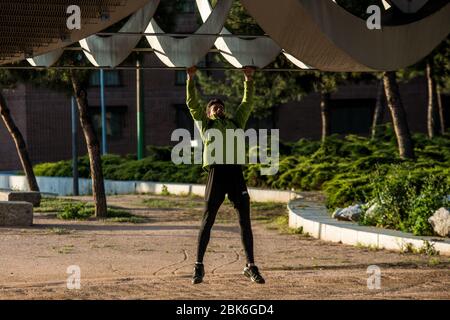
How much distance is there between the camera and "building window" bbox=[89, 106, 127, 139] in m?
55.2

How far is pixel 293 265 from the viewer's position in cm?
1413

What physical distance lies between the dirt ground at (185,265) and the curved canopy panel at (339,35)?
2.42 meters

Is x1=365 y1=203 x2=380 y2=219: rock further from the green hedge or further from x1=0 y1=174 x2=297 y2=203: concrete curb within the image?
x1=0 y1=174 x2=297 y2=203: concrete curb

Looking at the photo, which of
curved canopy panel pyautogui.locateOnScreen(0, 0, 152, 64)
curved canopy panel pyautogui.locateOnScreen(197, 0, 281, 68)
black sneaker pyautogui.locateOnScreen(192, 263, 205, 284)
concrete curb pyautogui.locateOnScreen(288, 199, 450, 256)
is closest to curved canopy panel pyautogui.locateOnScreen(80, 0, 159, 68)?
curved canopy panel pyautogui.locateOnScreen(197, 0, 281, 68)

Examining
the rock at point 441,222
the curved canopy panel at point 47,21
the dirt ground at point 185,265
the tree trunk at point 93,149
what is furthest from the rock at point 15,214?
the rock at point 441,222

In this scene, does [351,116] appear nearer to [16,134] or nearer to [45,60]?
[16,134]

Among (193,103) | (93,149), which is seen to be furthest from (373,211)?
(93,149)

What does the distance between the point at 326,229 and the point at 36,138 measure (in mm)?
37025

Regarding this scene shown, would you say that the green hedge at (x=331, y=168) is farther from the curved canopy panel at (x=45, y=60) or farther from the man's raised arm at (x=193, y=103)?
the man's raised arm at (x=193, y=103)

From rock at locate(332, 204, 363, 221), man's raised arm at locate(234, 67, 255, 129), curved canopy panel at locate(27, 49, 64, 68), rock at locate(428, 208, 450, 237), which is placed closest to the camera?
man's raised arm at locate(234, 67, 255, 129)

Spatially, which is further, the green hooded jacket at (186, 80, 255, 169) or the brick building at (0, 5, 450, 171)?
the brick building at (0, 5, 450, 171)

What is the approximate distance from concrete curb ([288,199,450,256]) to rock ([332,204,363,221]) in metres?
0.13
